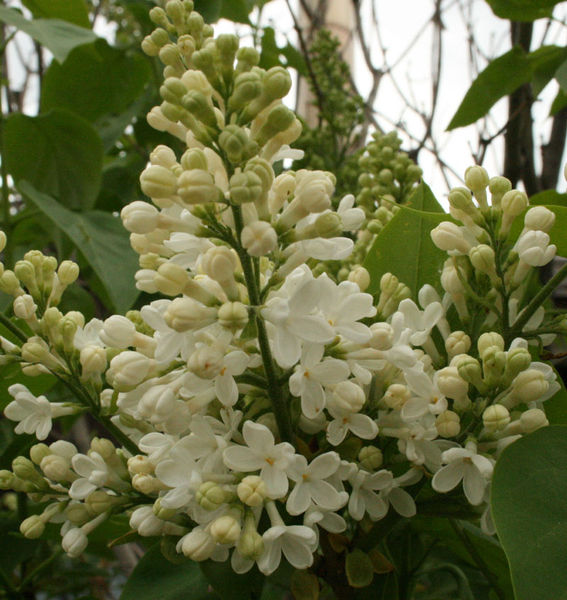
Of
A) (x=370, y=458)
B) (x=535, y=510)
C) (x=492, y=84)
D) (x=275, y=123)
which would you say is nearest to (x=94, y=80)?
(x=492, y=84)

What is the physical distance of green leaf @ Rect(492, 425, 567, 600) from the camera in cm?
49

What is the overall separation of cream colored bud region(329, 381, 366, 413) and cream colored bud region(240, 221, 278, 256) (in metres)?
0.13

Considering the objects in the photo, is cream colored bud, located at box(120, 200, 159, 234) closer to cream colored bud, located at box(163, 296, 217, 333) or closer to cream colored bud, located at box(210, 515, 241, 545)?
cream colored bud, located at box(163, 296, 217, 333)

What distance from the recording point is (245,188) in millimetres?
469

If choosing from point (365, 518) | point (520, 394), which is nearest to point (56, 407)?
point (365, 518)

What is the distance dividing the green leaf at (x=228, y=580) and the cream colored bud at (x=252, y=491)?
14 centimetres

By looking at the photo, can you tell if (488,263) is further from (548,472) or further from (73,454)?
(73,454)

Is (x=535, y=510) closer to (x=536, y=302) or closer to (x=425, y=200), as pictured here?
(x=536, y=302)

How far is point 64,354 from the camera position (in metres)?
0.64

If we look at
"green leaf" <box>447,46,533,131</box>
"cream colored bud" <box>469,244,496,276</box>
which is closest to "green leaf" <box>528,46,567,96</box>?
"green leaf" <box>447,46,533,131</box>

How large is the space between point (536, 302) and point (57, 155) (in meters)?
1.06

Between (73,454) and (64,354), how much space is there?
0.10m

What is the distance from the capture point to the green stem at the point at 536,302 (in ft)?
1.90

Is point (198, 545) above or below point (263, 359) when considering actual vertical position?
below
